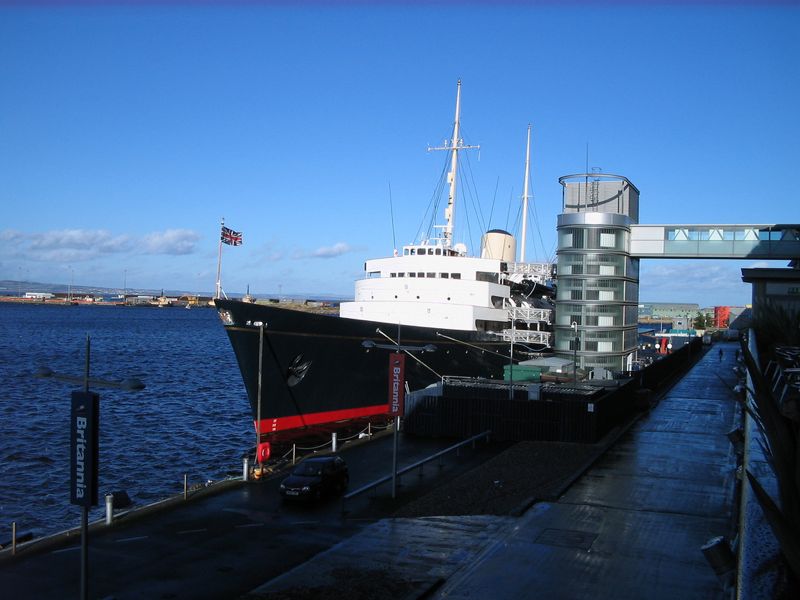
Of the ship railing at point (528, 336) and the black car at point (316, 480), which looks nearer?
the black car at point (316, 480)

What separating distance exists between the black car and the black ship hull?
18.3 feet

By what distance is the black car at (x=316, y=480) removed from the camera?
64.7 feet

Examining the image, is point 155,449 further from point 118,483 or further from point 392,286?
point 392,286

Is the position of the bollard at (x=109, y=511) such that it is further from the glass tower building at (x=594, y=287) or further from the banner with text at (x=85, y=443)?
the glass tower building at (x=594, y=287)

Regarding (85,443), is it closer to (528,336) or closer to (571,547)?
(571,547)

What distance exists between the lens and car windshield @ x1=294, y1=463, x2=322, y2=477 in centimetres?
2039

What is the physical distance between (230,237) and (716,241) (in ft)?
92.8

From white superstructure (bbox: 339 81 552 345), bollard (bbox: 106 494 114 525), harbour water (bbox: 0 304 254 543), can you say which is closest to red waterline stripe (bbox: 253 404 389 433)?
harbour water (bbox: 0 304 254 543)

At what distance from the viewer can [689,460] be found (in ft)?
74.4

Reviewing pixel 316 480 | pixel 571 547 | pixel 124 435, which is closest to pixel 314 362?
pixel 316 480

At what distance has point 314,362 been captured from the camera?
30.8m

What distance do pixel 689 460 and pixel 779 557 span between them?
667 inches

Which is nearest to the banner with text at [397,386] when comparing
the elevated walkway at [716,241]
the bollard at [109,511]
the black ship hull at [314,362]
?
the black ship hull at [314,362]

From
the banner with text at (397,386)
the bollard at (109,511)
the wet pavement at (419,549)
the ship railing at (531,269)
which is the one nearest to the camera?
the wet pavement at (419,549)
